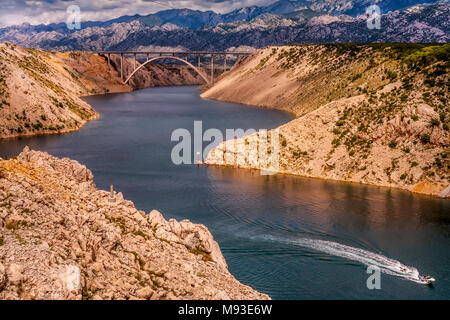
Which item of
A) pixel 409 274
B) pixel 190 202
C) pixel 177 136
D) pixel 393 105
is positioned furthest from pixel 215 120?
pixel 409 274

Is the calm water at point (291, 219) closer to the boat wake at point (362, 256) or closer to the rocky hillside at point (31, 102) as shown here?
the boat wake at point (362, 256)

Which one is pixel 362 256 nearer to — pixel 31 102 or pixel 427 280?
pixel 427 280

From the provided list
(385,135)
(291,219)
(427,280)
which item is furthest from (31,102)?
(427,280)

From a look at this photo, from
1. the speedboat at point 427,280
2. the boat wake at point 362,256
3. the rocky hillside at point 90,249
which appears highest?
the rocky hillside at point 90,249

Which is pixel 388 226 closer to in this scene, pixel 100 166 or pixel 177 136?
pixel 100 166

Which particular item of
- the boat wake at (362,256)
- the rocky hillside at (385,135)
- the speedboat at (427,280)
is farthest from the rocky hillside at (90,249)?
the rocky hillside at (385,135)

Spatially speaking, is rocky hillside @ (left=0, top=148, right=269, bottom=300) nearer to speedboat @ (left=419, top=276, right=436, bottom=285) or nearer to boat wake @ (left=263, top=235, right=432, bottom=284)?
boat wake @ (left=263, top=235, right=432, bottom=284)
